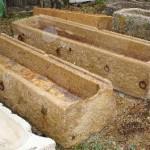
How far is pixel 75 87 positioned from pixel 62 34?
1.99 metres

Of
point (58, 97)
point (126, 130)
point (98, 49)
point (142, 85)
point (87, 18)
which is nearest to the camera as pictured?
point (126, 130)

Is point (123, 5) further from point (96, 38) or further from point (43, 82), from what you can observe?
point (43, 82)

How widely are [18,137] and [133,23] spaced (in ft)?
11.8

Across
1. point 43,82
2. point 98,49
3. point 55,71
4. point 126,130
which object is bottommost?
point 126,130

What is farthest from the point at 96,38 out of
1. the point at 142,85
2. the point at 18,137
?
the point at 18,137

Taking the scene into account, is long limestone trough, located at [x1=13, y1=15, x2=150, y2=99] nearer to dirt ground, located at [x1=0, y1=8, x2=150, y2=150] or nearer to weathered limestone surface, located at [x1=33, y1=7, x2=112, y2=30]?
dirt ground, located at [x1=0, y1=8, x2=150, y2=150]

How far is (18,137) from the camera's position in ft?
12.7

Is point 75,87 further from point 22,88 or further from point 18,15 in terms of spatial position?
point 18,15

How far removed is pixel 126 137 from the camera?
4562 millimetres

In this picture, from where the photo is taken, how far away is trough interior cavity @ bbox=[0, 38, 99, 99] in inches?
188

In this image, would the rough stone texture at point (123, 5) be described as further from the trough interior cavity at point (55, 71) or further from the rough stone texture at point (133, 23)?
the trough interior cavity at point (55, 71)

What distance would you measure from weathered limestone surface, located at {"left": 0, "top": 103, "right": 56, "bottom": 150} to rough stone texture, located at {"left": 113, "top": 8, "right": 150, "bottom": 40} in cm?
326

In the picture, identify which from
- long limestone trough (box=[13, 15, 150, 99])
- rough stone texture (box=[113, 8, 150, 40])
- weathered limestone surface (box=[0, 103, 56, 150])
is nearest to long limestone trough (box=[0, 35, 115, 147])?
weathered limestone surface (box=[0, 103, 56, 150])

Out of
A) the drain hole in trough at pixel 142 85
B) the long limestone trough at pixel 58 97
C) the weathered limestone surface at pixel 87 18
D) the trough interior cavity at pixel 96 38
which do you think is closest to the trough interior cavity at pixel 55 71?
the long limestone trough at pixel 58 97
